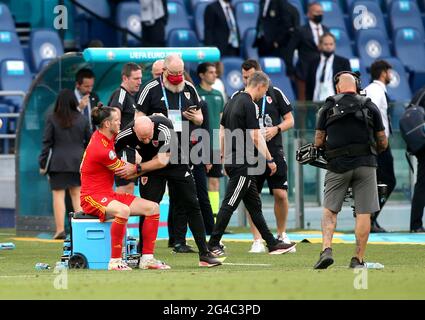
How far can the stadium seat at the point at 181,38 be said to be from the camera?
25.1 meters

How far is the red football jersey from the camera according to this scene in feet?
46.8

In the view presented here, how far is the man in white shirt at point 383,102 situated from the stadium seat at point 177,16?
626 cm

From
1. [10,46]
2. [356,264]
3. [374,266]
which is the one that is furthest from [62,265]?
[10,46]

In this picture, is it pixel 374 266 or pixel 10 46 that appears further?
pixel 10 46

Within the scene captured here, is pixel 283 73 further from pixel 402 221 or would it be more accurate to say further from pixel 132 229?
pixel 132 229

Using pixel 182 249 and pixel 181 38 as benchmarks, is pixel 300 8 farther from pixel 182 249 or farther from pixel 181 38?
pixel 182 249

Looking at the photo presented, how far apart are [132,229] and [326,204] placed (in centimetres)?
575

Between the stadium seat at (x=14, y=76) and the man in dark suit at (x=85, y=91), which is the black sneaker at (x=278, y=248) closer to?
the man in dark suit at (x=85, y=91)

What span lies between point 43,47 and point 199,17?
3.36m

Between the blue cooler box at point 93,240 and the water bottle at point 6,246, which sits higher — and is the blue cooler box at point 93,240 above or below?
above

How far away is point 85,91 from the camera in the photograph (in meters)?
19.9

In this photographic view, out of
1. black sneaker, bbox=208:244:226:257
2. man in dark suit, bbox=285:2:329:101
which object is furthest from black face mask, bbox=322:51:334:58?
black sneaker, bbox=208:244:226:257

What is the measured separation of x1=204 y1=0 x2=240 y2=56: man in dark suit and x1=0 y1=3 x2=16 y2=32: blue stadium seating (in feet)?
11.4

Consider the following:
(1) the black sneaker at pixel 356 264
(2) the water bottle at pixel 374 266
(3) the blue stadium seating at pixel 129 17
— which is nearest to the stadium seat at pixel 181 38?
(3) the blue stadium seating at pixel 129 17
